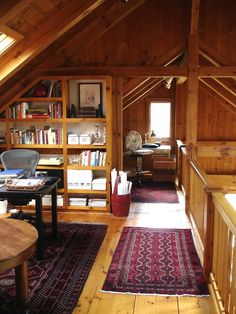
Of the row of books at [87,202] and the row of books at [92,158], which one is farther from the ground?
the row of books at [92,158]

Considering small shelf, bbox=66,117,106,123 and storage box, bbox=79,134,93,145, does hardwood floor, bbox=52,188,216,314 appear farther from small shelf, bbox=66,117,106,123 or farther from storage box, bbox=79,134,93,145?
small shelf, bbox=66,117,106,123

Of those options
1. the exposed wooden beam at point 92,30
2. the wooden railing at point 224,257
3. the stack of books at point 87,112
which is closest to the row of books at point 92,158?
the stack of books at point 87,112

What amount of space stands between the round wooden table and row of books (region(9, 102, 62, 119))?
2.57 metres

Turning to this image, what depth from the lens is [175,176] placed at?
298 inches

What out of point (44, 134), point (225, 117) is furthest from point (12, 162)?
point (225, 117)

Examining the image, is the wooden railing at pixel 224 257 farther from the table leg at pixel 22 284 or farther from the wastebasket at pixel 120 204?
the wastebasket at pixel 120 204

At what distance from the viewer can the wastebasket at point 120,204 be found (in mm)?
5000

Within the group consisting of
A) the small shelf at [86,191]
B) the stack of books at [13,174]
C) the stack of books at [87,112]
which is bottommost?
the small shelf at [86,191]

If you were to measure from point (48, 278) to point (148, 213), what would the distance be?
7.46 ft

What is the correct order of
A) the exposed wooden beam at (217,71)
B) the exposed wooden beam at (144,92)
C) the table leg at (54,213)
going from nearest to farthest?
1. the table leg at (54,213)
2. the exposed wooden beam at (217,71)
3. the exposed wooden beam at (144,92)

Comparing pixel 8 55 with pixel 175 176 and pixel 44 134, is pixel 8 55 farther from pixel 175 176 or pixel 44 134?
pixel 175 176

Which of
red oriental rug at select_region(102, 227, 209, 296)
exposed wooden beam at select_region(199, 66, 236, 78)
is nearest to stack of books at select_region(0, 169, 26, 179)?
red oriental rug at select_region(102, 227, 209, 296)

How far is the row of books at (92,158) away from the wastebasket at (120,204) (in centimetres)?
40

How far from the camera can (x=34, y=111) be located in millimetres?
5152
